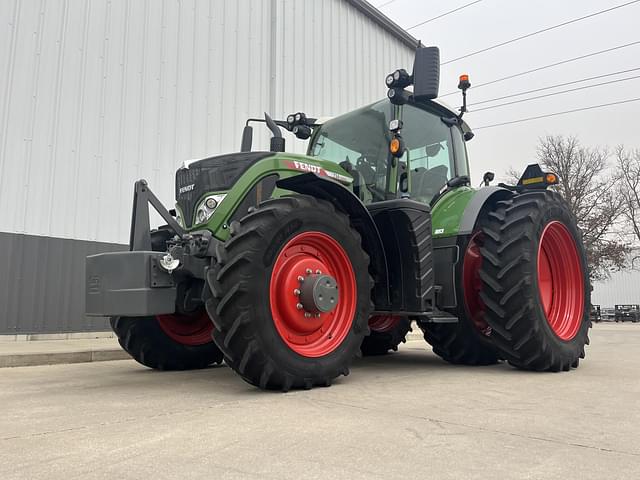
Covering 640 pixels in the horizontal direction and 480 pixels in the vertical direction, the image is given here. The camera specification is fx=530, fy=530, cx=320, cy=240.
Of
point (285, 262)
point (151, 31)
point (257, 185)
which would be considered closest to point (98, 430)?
point (285, 262)

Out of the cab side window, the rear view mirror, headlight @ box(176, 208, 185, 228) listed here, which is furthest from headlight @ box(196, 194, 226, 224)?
the cab side window

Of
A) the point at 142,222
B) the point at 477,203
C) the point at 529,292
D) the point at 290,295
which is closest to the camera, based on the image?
the point at 290,295

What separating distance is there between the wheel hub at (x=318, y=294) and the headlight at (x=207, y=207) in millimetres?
964

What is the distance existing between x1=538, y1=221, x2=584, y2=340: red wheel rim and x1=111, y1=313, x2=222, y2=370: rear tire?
3580 millimetres

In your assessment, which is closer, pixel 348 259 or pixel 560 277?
pixel 348 259

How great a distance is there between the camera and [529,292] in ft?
15.8

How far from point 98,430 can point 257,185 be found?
2.22 metres

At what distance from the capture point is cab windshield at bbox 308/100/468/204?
5.36 metres

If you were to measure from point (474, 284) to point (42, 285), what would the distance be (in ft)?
20.5

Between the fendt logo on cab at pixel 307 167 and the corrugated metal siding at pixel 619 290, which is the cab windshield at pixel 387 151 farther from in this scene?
the corrugated metal siding at pixel 619 290

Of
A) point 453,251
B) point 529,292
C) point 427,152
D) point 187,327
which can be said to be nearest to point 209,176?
point 187,327

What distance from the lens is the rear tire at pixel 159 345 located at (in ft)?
16.0

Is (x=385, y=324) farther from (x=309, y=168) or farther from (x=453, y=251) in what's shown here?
(x=309, y=168)

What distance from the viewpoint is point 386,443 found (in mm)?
2479
